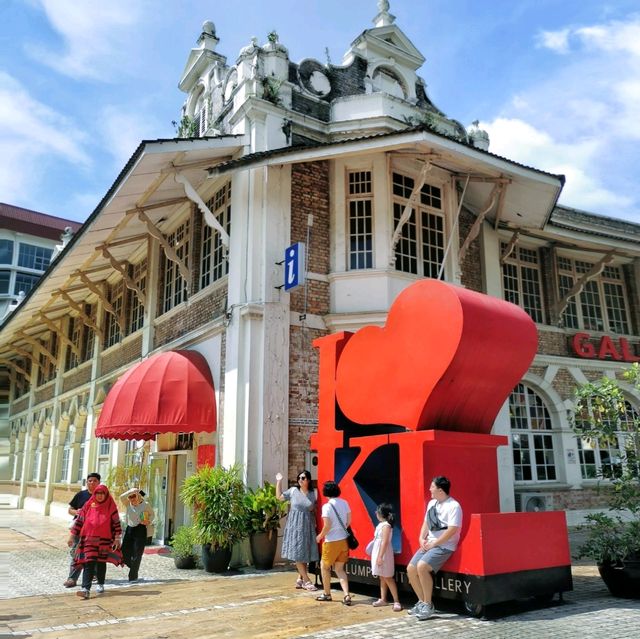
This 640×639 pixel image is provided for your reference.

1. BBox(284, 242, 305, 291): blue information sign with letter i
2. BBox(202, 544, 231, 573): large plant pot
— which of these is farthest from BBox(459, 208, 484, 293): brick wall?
BBox(202, 544, 231, 573): large plant pot

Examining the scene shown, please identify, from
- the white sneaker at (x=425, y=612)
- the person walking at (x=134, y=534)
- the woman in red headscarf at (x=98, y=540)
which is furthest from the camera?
the person walking at (x=134, y=534)

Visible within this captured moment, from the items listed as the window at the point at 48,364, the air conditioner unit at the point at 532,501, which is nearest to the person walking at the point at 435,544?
the air conditioner unit at the point at 532,501

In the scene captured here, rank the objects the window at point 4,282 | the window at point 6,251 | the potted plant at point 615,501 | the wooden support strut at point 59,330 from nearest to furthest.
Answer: the potted plant at point 615,501 → the wooden support strut at point 59,330 → the window at point 4,282 → the window at point 6,251

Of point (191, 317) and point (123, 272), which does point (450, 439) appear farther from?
point (123, 272)

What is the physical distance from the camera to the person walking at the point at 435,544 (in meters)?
6.58

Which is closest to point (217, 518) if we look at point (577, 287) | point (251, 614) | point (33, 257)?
point (251, 614)

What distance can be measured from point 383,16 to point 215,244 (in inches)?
284

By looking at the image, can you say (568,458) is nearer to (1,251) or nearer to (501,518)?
(501,518)

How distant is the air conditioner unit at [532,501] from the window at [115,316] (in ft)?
39.7

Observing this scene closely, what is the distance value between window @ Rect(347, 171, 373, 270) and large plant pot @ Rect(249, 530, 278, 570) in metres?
5.33

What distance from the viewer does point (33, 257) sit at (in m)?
43.2

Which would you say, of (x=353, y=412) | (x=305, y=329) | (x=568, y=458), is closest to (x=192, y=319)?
(x=305, y=329)

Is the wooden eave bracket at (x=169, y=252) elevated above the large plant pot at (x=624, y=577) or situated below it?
above

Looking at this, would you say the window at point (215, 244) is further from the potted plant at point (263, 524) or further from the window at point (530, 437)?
the window at point (530, 437)
